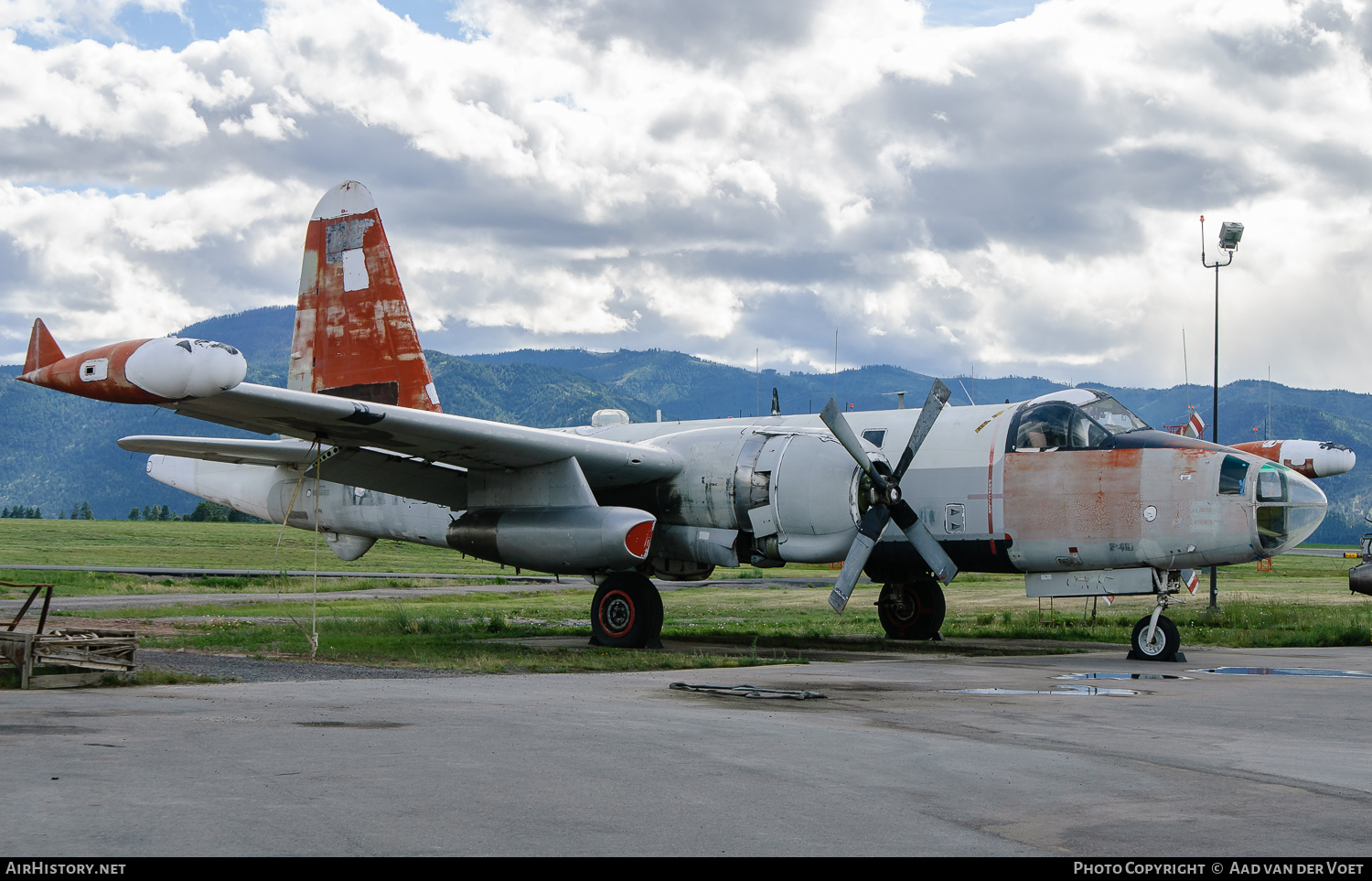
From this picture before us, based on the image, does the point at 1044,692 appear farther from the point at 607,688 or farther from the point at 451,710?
the point at 451,710

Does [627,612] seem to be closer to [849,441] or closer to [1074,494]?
[849,441]

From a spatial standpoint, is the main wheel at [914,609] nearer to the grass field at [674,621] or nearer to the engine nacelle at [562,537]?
the grass field at [674,621]

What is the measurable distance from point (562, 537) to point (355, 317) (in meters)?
7.29

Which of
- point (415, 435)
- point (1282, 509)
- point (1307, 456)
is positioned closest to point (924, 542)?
point (1282, 509)

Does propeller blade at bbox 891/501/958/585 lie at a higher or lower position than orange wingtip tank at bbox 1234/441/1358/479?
lower

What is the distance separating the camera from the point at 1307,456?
20188 mm

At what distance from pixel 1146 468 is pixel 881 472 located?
3.83m

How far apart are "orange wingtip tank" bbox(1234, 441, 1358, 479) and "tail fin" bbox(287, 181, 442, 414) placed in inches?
583

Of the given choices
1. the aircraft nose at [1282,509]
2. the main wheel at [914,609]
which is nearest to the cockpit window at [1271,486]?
the aircraft nose at [1282,509]

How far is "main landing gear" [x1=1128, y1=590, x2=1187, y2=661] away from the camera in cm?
1722

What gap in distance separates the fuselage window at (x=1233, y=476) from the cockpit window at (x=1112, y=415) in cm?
162

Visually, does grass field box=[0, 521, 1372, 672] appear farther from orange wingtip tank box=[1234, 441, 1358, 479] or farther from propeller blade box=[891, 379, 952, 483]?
orange wingtip tank box=[1234, 441, 1358, 479]

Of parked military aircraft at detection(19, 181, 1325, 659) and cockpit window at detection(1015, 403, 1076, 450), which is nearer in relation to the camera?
parked military aircraft at detection(19, 181, 1325, 659)

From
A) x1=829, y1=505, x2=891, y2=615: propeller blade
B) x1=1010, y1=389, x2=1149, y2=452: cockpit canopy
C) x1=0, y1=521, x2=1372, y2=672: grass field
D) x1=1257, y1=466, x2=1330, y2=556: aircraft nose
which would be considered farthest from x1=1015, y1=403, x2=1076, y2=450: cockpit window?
x1=0, y1=521, x2=1372, y2=672: grass field
